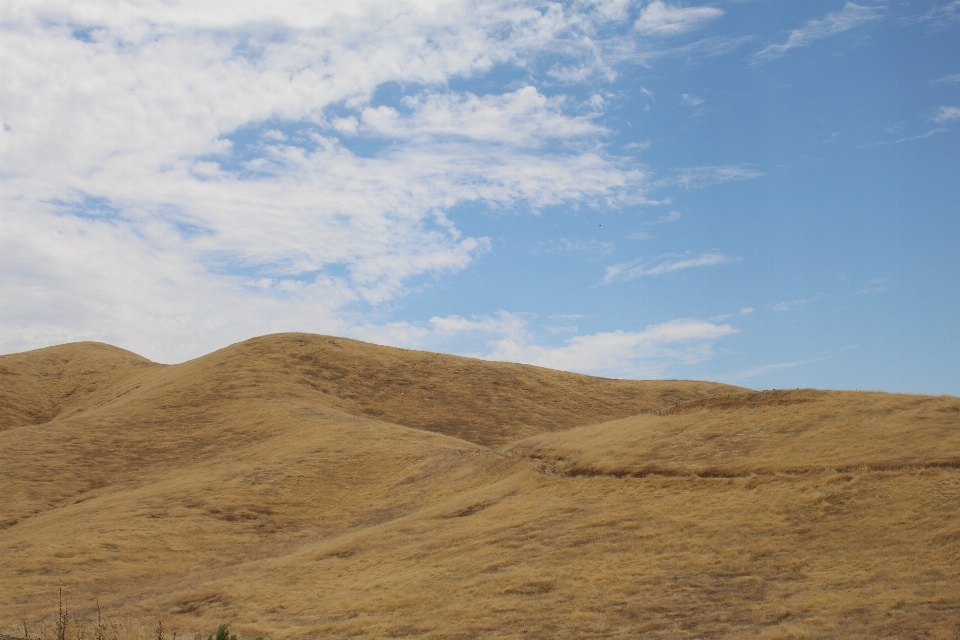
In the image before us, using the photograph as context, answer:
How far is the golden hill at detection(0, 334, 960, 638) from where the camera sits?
16.1m

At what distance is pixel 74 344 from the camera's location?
83562mm

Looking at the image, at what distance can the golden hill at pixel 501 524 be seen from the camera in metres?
16.1

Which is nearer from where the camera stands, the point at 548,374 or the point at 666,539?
the point at 666,539

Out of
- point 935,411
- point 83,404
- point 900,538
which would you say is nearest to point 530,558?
point 900,538

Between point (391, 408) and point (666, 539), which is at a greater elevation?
point (391, 408)

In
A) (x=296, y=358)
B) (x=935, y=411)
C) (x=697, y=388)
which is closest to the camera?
(x=935, y=411)

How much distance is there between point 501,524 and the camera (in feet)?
76.8

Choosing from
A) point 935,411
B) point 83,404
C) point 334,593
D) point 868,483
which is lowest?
point 334,593

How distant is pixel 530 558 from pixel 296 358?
4229 centimetres

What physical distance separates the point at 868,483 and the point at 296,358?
46292 mm

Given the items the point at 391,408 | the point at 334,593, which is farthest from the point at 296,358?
the point at 334,593

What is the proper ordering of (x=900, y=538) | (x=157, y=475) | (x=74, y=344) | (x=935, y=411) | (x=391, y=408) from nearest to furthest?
(x=900, y=538), (x=935, y=411), (x=157, y=475), (x=391, y=408), (x=74, y=344)

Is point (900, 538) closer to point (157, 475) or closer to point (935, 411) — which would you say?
point (935, 411)

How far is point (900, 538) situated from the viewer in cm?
1717
